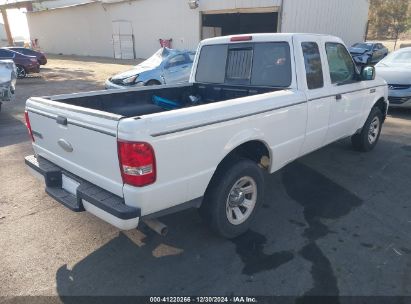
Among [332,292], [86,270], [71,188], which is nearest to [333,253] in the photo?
[332,292]

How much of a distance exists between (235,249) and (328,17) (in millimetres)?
20839

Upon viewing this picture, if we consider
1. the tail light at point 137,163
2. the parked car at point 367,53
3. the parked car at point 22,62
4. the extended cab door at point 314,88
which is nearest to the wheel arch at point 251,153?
the extended cab door at point 314,88

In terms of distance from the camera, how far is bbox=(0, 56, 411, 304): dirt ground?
2.87 metres

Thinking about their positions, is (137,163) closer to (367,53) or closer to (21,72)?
(21,72)

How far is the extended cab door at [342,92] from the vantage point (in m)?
4.50

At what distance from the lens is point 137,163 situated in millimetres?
2488

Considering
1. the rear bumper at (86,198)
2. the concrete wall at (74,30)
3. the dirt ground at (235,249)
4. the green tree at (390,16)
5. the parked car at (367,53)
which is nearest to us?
the rear bumper at (86,198)

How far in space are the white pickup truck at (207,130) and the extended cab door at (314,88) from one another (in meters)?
0.01

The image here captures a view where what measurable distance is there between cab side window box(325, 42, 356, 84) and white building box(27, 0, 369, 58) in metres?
14.4

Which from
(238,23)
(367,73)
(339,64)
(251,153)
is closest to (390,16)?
(238,23)

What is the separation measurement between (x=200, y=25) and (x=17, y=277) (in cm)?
2260

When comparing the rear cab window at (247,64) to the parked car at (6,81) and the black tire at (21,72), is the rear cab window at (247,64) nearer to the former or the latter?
the parked car at (6,81)

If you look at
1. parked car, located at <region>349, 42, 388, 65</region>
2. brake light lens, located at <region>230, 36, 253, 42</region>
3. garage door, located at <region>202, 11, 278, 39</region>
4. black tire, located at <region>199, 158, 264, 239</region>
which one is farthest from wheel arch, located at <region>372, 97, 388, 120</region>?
garage door, located at <region>202, 11, 278, 39</region>

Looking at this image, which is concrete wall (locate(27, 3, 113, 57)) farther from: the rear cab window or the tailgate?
the tailgate
